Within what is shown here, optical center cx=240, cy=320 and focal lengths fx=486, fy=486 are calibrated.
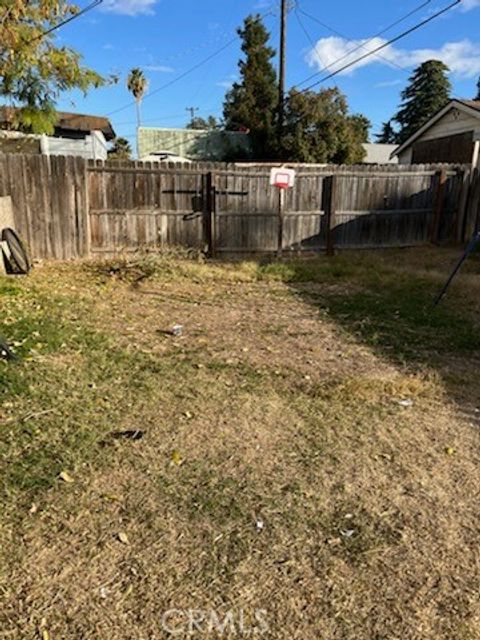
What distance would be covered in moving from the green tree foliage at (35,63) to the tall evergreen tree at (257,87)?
1690 cm

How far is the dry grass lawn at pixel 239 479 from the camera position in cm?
172

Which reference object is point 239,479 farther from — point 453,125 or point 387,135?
point 387,135

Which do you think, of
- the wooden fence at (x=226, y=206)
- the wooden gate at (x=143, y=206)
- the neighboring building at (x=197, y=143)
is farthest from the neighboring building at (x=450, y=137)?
the neighboring building at (x=197, y=143)

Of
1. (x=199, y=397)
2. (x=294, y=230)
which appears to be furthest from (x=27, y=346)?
(x=294, y=230)

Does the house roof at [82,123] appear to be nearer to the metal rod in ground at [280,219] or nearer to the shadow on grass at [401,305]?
the metal rod in ground at [280,219]

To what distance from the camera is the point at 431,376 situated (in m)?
3.76

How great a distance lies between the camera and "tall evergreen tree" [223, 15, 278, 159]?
76.9 feet

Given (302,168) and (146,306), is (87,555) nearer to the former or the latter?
(146,306)

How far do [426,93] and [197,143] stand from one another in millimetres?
24321

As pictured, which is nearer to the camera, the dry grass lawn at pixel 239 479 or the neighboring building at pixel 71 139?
the dry grass lawn at pixel 239 479

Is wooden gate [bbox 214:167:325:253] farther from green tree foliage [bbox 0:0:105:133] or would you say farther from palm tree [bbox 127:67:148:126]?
palm tree [bbox 127:67:148:126]
